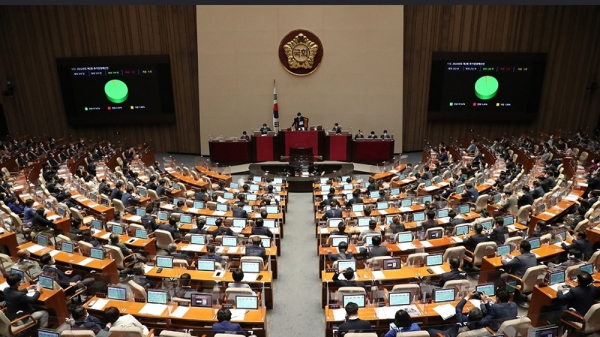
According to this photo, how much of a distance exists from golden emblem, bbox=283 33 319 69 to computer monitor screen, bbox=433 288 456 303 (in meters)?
16.5

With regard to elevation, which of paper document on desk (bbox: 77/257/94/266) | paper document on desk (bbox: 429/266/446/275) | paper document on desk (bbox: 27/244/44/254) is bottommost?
paper document on desk (bbox: 77/257/94/266)

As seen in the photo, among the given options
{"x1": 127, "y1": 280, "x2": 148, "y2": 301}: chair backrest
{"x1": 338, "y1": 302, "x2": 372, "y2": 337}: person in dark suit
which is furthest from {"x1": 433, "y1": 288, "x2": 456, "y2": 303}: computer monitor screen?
{"x1": 127, "y1": 280, "x2": 148, "y2": 301}: chair backrest

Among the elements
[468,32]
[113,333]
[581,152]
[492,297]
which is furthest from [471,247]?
[468,32]

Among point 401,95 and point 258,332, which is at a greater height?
point 401,95

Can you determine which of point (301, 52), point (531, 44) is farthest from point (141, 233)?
point (531, 44)

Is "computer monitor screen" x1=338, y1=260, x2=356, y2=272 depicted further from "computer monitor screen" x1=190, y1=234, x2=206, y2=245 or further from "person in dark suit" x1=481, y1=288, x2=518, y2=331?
"computer monitor screen" x1=190, y1=234, x2=206, y2=245

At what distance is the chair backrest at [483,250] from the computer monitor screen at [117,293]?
6613 millimetres

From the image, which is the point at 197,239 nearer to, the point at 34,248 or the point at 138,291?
the point at 138,291

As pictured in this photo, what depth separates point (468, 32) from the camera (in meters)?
21.4

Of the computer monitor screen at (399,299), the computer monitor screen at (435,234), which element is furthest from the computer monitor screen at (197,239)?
the computer monitor screen at (435,234)

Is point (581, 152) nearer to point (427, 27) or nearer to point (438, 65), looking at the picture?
point (438, 65)

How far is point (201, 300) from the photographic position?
7023 millimetres

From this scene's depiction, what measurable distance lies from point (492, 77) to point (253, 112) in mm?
12287

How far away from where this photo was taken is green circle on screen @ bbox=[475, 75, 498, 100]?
2170cm
